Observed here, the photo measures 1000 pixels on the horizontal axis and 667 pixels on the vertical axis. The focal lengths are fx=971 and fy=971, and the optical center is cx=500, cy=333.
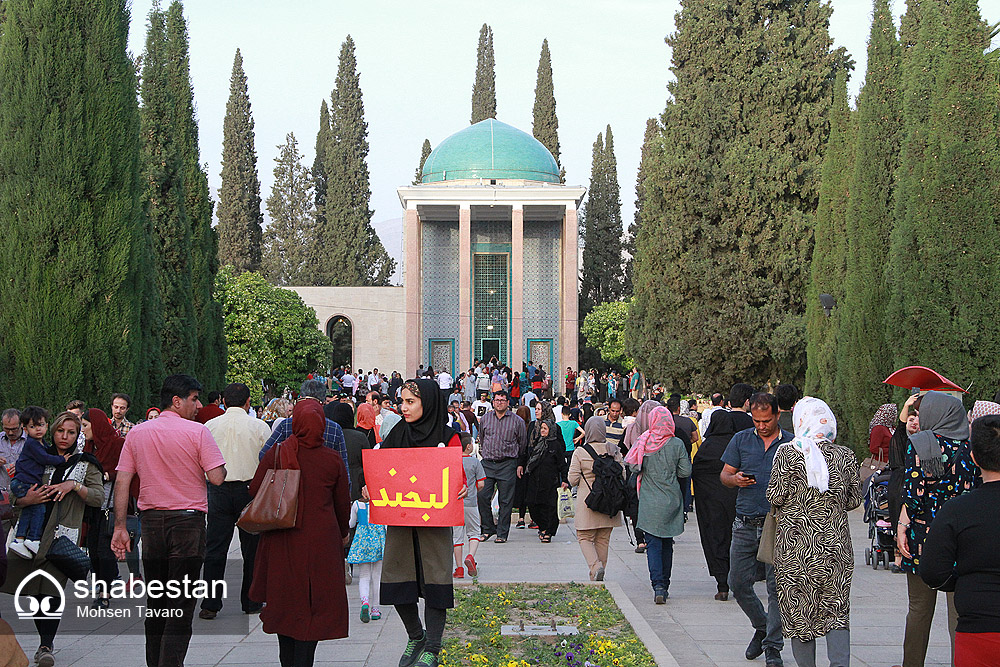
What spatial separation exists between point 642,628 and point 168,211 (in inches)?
Result: 532

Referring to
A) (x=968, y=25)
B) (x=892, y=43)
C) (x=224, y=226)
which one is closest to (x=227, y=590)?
(x=968, y=25)

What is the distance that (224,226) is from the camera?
151 feet

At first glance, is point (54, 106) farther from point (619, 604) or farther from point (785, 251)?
point (785, 251)

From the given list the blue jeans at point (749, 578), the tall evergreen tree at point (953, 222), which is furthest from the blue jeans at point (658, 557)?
the tall evergreen tree at point (953, 222)

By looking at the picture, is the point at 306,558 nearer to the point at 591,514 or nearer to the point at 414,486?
the point at 414,486

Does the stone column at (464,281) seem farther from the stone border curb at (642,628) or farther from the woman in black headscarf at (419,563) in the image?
the woman in black headscarf at (419,563)

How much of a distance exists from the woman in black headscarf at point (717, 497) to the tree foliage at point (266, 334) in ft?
60.5

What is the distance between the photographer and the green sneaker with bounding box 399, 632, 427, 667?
588 centimetres

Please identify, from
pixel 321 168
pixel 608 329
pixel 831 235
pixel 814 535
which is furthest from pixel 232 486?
pixel 321 168

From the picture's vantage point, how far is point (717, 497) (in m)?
8.76

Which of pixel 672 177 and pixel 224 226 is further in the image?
pixel 224 226

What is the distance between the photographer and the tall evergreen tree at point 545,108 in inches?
1837

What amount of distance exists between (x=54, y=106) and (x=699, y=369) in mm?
15857

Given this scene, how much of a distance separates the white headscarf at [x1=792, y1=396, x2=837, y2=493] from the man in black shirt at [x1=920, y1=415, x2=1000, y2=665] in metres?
1.26
